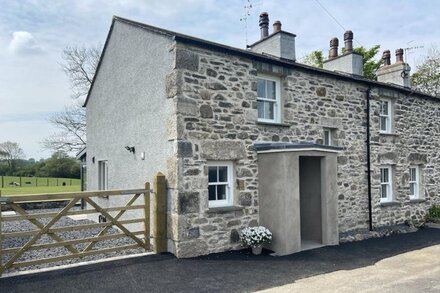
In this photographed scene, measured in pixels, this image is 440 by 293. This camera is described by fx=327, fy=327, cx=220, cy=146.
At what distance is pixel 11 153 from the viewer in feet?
150

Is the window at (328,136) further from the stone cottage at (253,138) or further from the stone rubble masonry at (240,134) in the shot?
the stone rubble masonry at (240,134)

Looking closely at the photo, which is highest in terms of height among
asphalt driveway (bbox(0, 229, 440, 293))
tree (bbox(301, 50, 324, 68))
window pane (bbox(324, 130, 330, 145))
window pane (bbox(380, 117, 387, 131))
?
tree (bbox(301, 50, 324, 68))

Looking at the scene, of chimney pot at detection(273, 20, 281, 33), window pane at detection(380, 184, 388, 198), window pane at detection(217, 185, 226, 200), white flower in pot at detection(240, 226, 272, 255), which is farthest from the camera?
window pane at detection(380, 184, 388, 198)

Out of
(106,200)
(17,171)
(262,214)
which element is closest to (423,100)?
(262,214)

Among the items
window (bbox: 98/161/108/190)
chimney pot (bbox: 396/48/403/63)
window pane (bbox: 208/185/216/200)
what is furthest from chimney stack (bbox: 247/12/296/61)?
window (bbox: 98/161/108/190)

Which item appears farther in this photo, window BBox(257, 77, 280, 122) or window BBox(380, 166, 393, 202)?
window BBox(380, 166, 393, 202)

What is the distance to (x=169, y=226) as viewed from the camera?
7555 millimetres

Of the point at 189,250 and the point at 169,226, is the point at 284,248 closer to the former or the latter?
the point at 189,250

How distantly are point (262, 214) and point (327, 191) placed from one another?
1907mm

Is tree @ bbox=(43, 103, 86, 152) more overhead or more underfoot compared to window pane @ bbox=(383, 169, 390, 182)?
more overhead

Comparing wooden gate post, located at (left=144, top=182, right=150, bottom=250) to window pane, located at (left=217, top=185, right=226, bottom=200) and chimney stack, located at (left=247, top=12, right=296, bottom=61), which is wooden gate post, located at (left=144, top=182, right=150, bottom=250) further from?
chimney stack, located at (left=247, top=12, right=296, bottom=61)

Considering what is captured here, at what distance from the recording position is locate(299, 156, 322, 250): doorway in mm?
9156

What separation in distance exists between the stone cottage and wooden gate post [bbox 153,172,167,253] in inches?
6.7

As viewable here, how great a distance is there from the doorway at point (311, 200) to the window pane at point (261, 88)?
231 centimetres
